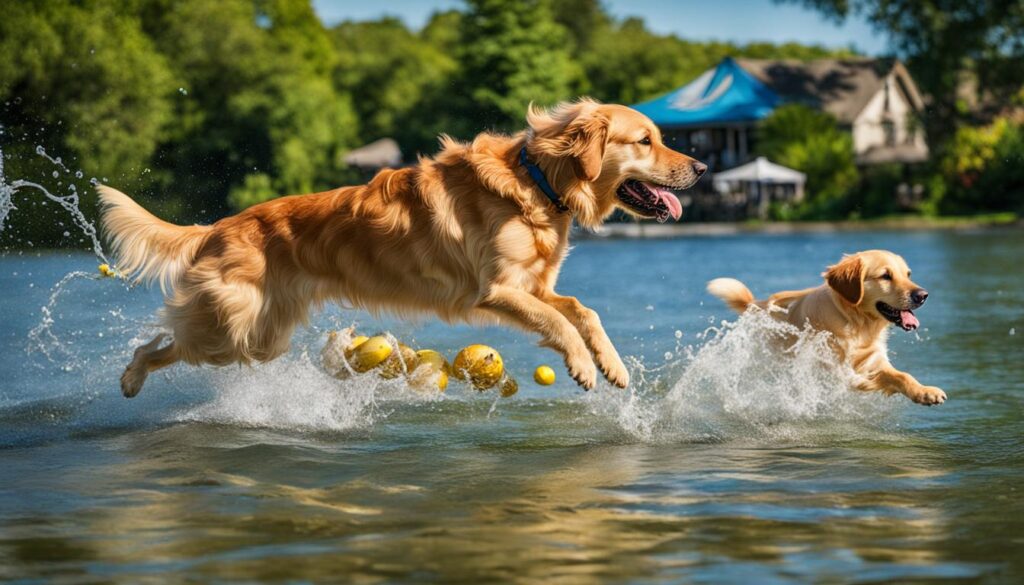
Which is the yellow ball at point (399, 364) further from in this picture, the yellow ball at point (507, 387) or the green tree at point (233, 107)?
the green tree at point (233, 107)

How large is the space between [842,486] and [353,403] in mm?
3296

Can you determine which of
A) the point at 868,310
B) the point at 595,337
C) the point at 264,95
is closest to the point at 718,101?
the point at 264,95

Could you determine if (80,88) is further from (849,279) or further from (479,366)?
(849,279)

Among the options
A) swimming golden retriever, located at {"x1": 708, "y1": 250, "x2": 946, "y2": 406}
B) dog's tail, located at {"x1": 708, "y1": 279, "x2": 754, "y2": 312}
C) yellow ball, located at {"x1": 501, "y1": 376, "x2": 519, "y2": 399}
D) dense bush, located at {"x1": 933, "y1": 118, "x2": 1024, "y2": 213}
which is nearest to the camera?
yellow ball, located at {"x1": 501, "y1": 376, "x2": 519, "y2": 399}

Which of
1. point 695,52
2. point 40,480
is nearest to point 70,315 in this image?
point 40,480

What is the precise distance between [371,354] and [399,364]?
0.20 m

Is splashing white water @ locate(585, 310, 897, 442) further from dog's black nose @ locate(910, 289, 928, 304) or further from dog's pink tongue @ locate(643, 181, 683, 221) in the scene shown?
dog's pink tongue @ locate(643, 181, 683, 221)

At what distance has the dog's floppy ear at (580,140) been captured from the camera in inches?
284

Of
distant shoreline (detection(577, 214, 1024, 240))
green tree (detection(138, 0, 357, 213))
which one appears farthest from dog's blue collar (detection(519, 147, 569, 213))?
green tree (detection(138, 0, 357, 213))

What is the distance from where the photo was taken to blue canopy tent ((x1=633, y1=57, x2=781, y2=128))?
53750 millimetres

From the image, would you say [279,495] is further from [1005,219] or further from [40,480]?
[1005,219]

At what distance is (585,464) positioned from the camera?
6.74m

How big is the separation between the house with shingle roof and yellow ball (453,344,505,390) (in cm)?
4271

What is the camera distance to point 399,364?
812 cm
